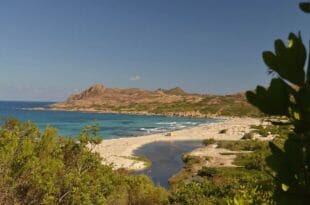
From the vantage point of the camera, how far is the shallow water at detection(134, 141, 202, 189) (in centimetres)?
4747

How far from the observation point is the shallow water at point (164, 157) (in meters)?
47.5

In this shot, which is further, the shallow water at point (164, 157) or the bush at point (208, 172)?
the shallow water at point (164, 157)

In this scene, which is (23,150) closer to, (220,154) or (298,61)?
(298,61)

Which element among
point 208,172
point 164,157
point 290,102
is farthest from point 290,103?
point 164,157

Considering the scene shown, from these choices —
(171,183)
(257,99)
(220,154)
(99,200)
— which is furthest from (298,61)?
(220,154)

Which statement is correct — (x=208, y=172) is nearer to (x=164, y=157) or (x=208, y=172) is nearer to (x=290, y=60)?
(x=164, y=157)

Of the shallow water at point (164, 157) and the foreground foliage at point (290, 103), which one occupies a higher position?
the foreground foliage at point (290, 103)

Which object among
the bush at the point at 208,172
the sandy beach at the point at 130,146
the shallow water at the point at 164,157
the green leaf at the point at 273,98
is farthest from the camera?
the sandy beach at the point at 130,146

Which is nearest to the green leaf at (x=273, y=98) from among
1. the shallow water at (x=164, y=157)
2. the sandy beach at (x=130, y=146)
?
the sandy beach at (x=130, y=146)

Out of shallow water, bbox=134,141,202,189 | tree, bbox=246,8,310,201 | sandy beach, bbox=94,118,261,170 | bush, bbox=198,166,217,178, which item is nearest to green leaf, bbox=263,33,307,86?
tree, bbox=246,8,310,201

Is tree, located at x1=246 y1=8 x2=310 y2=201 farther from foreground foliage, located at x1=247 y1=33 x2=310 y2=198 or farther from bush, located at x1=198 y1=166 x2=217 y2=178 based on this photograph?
bush, located at x1=198 y1=166 x2=217 y2=178

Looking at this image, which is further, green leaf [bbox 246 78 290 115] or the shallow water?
the shallow water

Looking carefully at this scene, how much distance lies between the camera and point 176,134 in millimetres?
96938

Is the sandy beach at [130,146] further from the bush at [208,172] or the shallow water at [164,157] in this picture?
the bush at [208,172]
